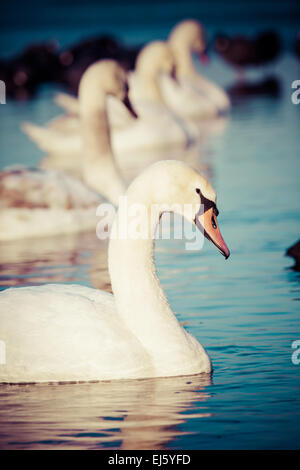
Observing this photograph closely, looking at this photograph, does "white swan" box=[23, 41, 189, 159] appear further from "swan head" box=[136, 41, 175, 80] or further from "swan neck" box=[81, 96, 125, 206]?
"swan neck" box=[81, 96, 125, 206]

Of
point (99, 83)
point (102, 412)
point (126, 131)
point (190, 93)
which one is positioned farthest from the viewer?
point (190, 93)

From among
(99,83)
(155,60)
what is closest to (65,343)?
(99,83)

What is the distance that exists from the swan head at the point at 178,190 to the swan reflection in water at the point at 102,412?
3.27 ft

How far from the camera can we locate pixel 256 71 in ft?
116

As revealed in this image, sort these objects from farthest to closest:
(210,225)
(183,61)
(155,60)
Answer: (183,61), (155,60), (210,225)

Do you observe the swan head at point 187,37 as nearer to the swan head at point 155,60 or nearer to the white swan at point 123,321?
the swan head at point 155,60

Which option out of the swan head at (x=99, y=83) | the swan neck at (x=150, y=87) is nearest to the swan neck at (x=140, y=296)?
the swan head at (x=99, y=83)

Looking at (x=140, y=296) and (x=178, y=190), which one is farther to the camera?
(x=140, y=296)

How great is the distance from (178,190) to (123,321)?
2.84 feet

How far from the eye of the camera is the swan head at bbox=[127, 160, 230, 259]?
6.46 metres

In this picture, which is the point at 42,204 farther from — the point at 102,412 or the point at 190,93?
the point at 190,93

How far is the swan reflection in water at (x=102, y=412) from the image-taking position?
575 cm

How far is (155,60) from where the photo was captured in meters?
22.4
